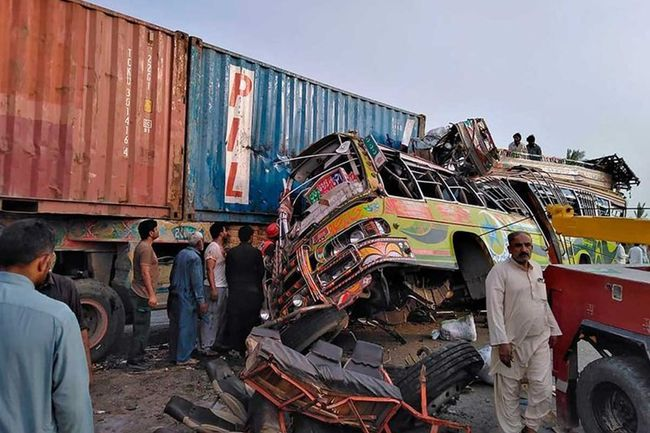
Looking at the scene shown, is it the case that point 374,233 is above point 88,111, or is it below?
below

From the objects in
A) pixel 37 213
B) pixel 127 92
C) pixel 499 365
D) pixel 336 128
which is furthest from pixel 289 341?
pixel 336 128

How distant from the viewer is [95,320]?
5.04 metres

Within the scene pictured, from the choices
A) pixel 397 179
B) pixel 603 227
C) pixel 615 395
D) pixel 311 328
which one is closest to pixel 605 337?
pixel 615 395

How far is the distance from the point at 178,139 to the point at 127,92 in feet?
2.67

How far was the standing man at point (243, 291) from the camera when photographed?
5285 mm

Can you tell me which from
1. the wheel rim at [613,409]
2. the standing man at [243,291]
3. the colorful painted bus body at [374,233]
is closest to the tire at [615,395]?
the wheel rim at [613,409]

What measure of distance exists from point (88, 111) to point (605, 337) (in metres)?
5.22

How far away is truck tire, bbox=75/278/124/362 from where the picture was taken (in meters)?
4.96

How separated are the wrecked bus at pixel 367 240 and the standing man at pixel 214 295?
0.57 metres

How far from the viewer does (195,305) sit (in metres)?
5.13

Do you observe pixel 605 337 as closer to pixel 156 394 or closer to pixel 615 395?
pixel 615 395

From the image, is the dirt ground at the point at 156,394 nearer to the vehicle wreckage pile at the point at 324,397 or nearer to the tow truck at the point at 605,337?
the vehicle wreckage pile at the point at 324,397

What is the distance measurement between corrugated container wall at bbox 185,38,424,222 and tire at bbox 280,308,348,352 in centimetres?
246

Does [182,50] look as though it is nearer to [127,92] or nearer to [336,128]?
[127,92]
